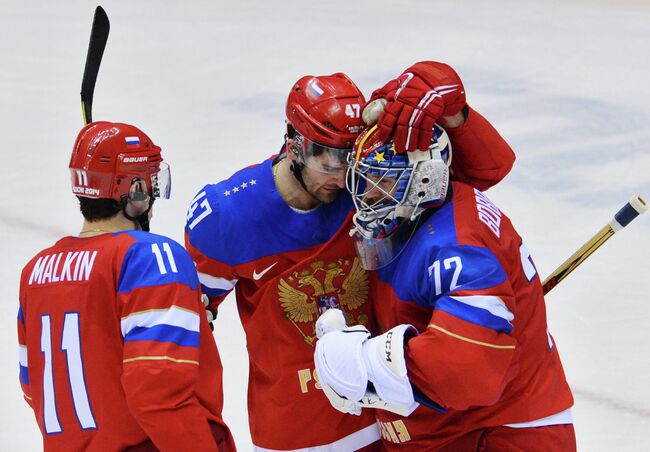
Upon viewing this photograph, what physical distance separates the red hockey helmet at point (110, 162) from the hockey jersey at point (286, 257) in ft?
0.98

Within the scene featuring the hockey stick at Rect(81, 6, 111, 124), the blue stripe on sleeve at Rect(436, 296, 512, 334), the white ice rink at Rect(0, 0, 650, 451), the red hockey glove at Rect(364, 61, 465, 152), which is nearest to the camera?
the blue stripe on sleeve at Rect(436, 296, 512, 334)

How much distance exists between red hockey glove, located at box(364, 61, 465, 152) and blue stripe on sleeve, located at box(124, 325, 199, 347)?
0.53 m

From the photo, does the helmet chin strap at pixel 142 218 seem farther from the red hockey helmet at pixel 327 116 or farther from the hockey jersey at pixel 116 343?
the red hockey helmet at pixel 327 116

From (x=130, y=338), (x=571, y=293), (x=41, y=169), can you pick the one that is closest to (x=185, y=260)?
(x=130, y=338)

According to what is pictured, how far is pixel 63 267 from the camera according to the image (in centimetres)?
211

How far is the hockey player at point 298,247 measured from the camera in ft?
7.74

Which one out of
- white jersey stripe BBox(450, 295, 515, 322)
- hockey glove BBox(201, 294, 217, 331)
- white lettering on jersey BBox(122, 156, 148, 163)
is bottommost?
hockey glove BBox(201, 294, 217, 331)

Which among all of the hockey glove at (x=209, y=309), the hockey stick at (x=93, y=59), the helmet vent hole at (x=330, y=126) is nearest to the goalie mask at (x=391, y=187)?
the helmet vent hole at (x=330, y=126)

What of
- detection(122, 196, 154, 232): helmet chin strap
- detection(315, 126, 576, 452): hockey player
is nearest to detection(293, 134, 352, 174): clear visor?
detection(315, 126, 576, 452): hockey player

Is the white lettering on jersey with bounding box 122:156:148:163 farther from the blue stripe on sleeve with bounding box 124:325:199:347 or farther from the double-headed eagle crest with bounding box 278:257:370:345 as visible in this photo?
the double-headed eagle crest with bounding box 278:257:370:345

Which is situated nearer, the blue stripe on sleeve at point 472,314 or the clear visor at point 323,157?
the blue stripe on sleeve at point 472,314

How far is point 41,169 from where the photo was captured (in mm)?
5195

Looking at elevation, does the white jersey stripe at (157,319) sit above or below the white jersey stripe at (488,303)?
below

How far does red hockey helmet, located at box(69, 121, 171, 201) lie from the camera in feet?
7.09
